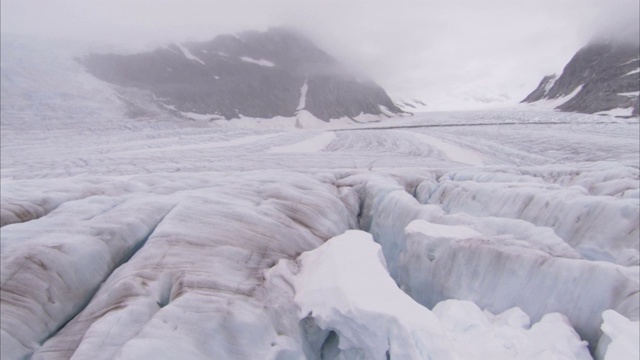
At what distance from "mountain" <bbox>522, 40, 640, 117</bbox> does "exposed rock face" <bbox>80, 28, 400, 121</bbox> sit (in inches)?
1060

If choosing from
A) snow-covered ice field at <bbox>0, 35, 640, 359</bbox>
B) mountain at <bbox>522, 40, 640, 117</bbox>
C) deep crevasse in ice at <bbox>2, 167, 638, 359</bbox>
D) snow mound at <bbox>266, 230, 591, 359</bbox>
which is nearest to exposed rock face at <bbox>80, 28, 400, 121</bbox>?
mountain at <bbox>522, 40, 640, 117</bbox>

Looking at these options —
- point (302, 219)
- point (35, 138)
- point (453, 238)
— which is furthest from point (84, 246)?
point (35, 138)

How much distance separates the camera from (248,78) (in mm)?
50625

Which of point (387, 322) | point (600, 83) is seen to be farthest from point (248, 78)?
point (387, 322)

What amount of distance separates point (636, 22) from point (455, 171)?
70.0 metres

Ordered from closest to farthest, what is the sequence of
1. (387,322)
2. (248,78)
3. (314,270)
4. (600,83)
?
(387,322)
(314,270)
(600,83)
(248,78)

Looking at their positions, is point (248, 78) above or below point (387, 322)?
above

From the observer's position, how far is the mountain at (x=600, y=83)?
39625mm

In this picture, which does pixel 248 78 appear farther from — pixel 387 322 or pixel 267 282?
pixel 387 322

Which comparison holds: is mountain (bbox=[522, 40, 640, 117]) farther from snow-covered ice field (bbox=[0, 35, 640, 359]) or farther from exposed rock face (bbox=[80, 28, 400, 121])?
snow-covered ice field (bbox=[0, 35, 640, 359])

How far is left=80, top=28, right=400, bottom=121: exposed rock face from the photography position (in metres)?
40.5

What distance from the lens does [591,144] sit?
1591 centimetres

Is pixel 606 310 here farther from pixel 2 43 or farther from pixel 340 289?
pixel 2 43

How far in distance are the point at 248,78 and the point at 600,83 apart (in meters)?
47.9
